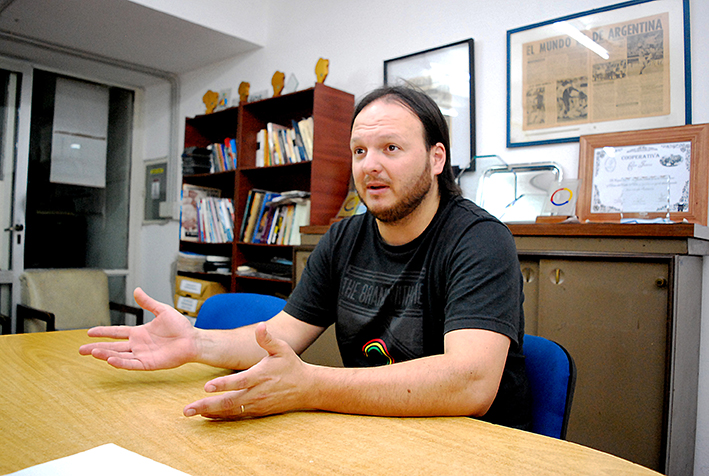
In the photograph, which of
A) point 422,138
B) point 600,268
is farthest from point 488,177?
point 422,138

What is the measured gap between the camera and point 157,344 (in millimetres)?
1010

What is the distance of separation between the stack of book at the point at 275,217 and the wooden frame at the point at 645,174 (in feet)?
5.19

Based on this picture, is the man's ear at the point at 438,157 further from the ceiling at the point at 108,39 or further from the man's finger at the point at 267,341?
the ceiling at the point at 108,39

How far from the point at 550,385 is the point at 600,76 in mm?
1769

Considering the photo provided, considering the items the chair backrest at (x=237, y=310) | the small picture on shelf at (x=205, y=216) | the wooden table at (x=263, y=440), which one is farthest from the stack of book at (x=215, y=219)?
the wooden table at (x=263, y=440)

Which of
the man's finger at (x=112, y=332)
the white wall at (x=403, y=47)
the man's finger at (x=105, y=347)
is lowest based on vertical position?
the man's finger at (x=105, y=347)

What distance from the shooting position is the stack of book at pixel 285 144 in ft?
9.82

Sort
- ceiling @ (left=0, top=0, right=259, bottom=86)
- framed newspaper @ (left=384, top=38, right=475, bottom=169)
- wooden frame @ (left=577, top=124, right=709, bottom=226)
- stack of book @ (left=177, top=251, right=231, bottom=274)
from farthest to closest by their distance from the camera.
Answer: stack of book @ (left=177, top=251, right=231, bottom=274) → ceiling @ (left=0, top=0, right=259, bottom=86) → framed newspaper @ (left=384, top=38, right=475, bottom=169) → wooden frame @ (left=577, top=124, right=709, bottom=226)

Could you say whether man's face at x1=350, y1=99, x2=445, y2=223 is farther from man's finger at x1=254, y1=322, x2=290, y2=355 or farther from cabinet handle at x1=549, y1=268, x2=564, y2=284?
cabinet handle at x1=549, y1=268, x2=564, y2=284

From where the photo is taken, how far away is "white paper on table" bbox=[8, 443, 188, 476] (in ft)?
1.84

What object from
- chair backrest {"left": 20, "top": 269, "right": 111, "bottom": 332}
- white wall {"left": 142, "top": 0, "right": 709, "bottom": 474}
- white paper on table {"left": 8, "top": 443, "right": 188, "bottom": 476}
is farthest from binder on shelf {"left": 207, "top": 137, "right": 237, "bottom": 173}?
white paper on table {"left": 8, "top": 443, "right": 188, "bottom": 476}

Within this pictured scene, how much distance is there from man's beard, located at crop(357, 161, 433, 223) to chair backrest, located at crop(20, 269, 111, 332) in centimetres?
321

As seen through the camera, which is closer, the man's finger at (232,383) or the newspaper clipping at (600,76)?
the man's finger at (232,383)

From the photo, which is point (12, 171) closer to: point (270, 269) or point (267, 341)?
point (270, 269)
